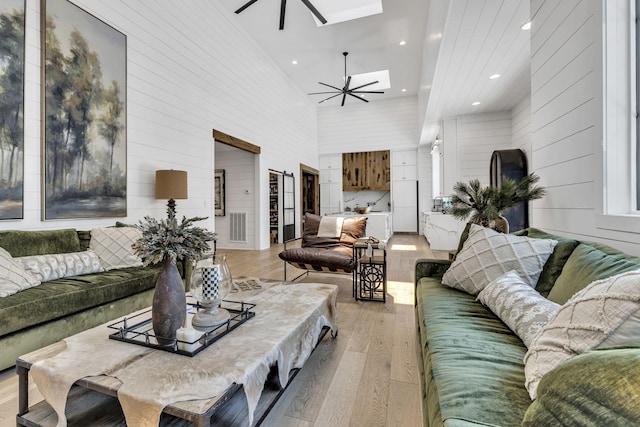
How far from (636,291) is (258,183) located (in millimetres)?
5959

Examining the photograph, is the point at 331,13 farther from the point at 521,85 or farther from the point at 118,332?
the point at 118,332

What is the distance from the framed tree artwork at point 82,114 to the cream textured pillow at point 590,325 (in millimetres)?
3651

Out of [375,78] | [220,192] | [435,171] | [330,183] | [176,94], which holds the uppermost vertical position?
[375,78]

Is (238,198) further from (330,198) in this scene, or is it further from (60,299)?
(60,299)

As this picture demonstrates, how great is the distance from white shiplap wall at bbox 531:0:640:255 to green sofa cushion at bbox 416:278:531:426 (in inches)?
30.7

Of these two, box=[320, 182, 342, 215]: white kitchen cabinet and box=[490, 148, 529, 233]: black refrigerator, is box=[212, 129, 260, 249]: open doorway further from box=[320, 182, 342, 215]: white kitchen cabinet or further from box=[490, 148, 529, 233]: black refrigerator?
box=[490, 148, 529, 233]: black refrigerator

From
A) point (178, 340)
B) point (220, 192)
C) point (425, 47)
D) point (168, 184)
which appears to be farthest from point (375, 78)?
point (178, 340)

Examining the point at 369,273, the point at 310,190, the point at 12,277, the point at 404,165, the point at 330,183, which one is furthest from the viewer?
the point at 330,183

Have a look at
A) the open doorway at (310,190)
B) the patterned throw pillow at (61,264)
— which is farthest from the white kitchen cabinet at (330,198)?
the patterned throw pillow at (61,264)

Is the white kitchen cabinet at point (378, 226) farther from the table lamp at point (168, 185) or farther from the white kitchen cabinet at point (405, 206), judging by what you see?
the table lamp at point (168, 185)

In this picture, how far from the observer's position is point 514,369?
1029mm

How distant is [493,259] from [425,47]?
16.7 feet

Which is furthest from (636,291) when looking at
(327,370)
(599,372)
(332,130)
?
(332,130)

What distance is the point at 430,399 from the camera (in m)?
0.97
